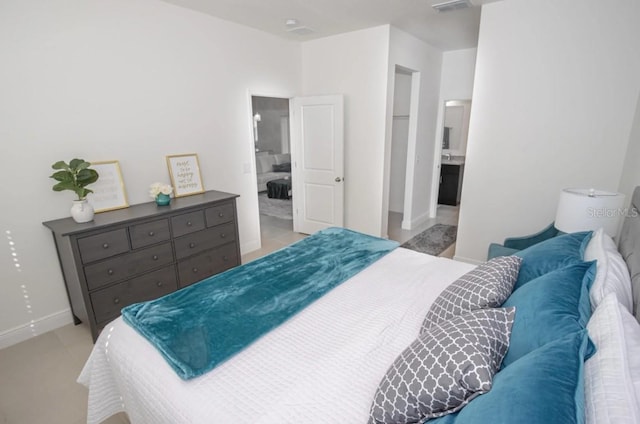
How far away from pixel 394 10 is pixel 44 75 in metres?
3.20

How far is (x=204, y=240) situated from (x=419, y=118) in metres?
3.61

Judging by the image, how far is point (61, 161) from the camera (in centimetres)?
238

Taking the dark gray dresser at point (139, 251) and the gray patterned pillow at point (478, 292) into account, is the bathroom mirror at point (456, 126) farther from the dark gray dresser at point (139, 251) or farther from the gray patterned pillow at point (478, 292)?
the gray patterned pillow at point (478, 292)

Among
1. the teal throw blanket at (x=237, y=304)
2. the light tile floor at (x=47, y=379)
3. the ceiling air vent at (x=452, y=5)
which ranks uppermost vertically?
the ceiling air vent at (x=452, y=5)

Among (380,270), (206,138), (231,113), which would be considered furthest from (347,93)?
(380,270)

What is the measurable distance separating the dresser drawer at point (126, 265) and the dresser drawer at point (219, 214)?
465 mm

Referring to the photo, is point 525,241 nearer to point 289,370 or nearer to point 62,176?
point 289,370

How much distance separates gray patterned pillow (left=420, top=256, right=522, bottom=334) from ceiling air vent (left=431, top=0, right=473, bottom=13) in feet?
8.88

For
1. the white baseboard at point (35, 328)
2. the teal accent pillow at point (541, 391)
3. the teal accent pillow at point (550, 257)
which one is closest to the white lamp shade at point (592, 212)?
the teal accent pillow at point (550, 257)

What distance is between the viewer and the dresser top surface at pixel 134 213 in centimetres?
233

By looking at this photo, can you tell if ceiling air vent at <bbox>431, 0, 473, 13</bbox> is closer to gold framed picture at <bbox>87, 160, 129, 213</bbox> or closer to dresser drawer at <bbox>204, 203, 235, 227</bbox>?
dresser drawer at <bbox>204, 203, 235, 227</bbox>

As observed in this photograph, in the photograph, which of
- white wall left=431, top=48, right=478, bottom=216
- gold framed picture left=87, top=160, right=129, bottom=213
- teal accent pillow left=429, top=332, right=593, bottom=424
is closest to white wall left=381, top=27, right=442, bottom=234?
white wall left=431, top=48, right=478, bottom=216

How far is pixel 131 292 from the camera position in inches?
103

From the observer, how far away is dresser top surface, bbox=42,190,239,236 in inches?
91.6
